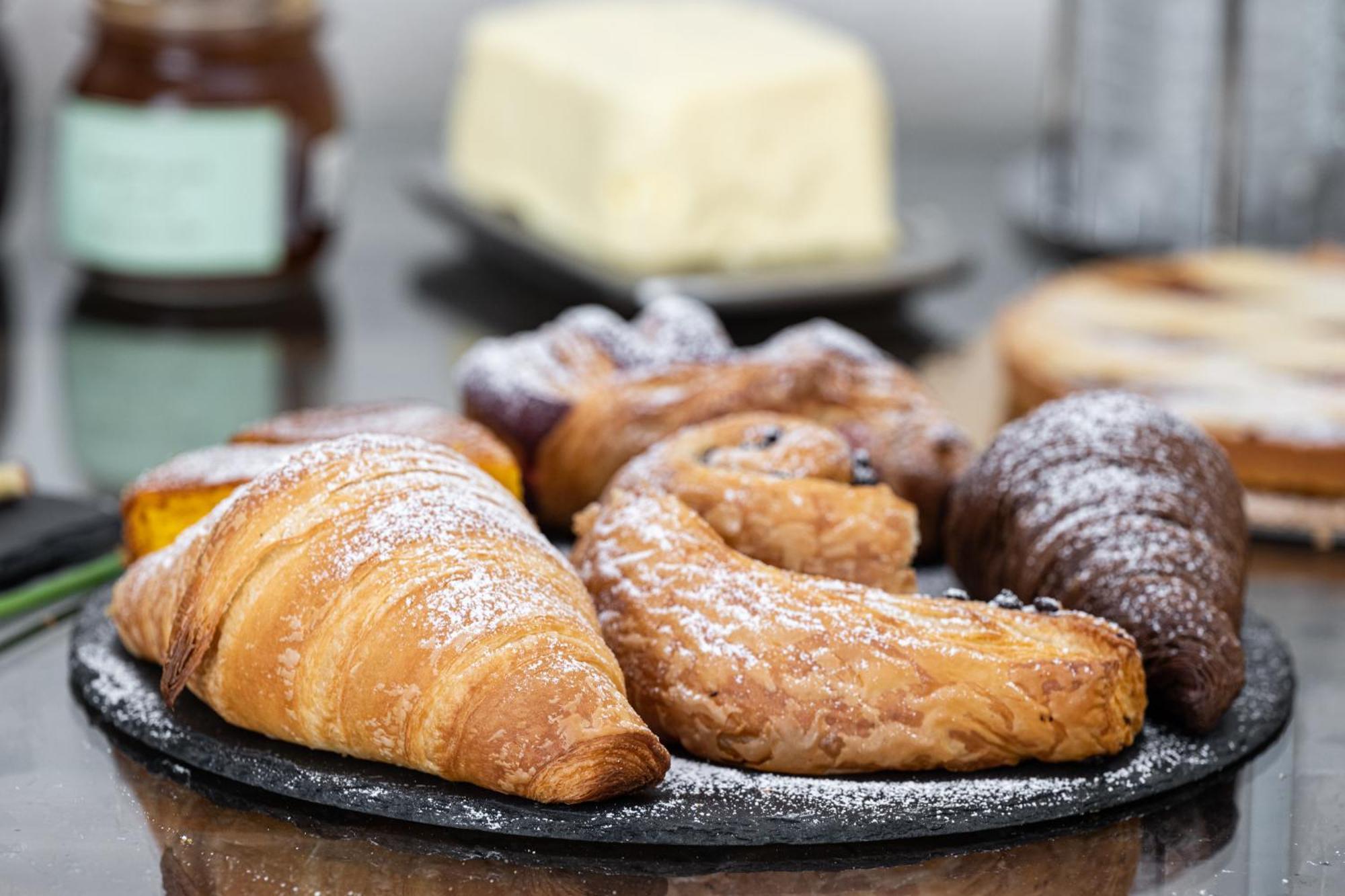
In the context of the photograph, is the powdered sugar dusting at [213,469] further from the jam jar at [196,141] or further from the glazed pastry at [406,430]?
the jam jar at [196,141]

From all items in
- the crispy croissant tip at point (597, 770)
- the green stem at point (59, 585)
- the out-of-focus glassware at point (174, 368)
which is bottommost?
the out-of-focus glassware at point (174, 368)

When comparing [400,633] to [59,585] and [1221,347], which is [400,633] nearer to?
[59,585]

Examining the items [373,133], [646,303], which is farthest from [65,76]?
[646,303]

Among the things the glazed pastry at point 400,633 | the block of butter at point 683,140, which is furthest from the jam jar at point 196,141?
the glazed pastry at point 400,633

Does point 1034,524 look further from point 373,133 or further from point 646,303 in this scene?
point 373,133

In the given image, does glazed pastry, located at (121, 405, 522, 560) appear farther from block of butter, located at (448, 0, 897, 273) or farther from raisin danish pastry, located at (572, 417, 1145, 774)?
block of butter, located at (448, 0, 897, 273)

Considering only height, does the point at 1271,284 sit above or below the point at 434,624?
below
